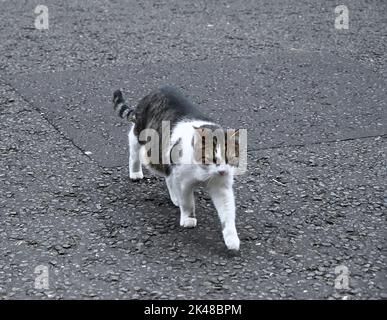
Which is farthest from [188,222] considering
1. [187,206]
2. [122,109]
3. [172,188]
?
[122,109]

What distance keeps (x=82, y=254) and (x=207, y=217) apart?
2.81 ft

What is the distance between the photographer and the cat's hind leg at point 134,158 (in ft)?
15.1

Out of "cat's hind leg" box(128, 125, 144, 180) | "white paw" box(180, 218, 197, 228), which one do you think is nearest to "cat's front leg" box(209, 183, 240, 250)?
"white paw" box(180, 218, 197, 228)

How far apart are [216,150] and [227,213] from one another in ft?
1.32

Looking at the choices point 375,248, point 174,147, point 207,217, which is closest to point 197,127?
point 174,147

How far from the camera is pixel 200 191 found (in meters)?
4.63

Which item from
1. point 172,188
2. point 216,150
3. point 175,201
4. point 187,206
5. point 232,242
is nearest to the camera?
point 216,150

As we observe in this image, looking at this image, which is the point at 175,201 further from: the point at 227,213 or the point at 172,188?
the point at 227,213

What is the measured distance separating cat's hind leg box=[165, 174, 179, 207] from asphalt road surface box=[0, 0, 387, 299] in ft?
0.23

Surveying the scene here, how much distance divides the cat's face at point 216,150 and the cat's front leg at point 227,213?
153mm

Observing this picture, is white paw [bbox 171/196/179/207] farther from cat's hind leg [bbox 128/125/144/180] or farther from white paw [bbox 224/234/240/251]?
white paw [bbox 224/234/240/251]

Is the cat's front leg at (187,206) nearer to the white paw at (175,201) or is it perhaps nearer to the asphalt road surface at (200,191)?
the asphalt road surface at (200,191)

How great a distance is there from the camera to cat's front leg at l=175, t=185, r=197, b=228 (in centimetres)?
398
